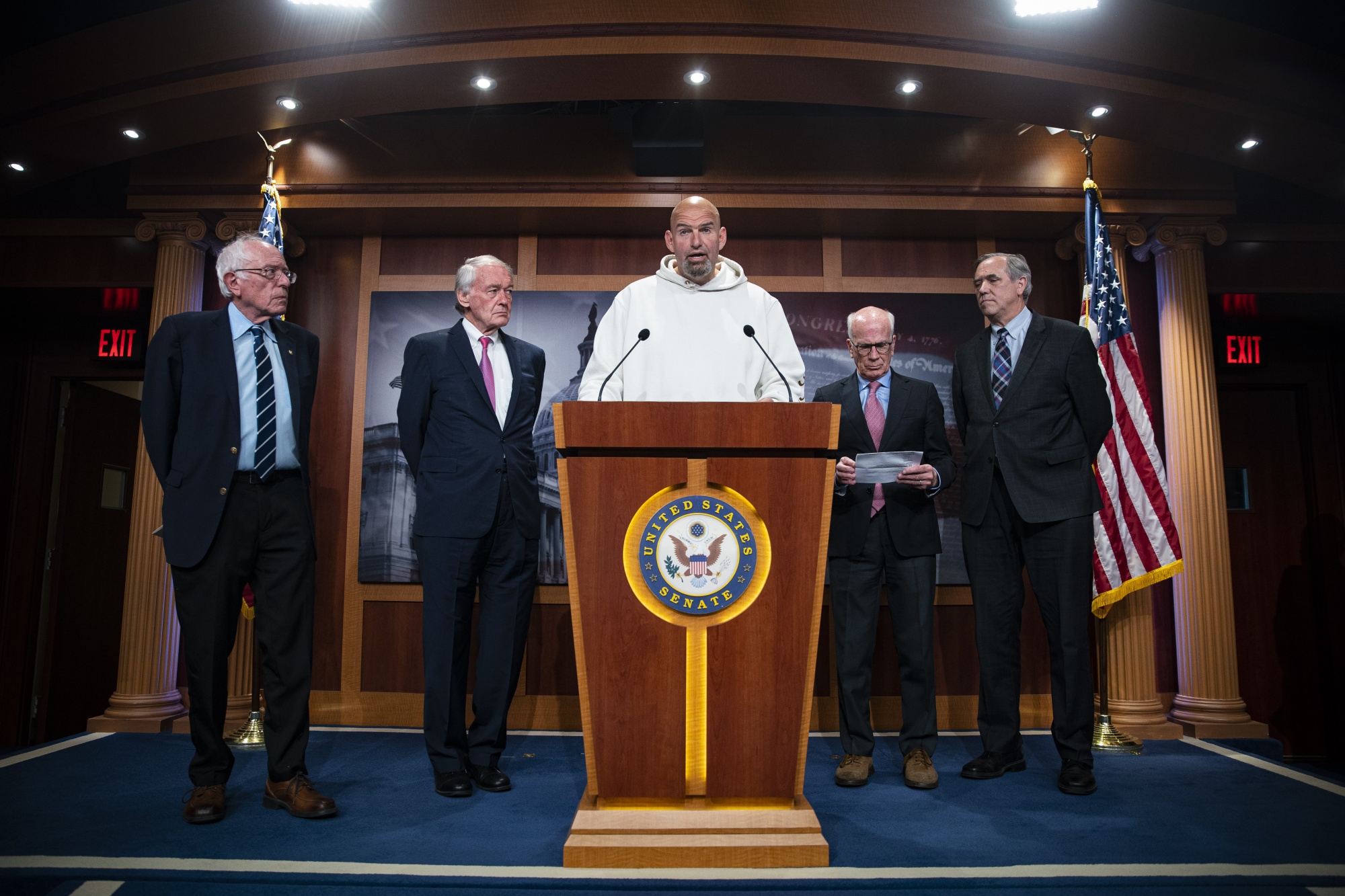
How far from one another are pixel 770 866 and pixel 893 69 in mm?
3174

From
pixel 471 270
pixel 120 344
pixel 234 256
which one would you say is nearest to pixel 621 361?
pixel 471 270

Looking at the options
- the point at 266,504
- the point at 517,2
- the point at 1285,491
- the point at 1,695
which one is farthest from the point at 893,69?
the point at 1,695

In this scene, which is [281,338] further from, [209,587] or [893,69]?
[893,69]

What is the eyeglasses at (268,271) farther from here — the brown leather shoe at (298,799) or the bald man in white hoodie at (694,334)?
the brown leather shoe at (298,799)

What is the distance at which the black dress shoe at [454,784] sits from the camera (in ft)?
9.05

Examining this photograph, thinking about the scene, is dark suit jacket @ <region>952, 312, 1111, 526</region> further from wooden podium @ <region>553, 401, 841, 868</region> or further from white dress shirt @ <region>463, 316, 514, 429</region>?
white dress shirt @ <region>463, 316, 514, 429</region>

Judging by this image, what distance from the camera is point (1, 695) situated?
5590 millimetres

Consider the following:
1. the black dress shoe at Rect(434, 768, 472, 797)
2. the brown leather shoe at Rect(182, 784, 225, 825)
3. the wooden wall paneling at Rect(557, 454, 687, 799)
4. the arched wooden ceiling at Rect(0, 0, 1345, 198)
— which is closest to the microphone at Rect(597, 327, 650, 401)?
the wooden wall paneling at Rect(557, 454, 687, 799)

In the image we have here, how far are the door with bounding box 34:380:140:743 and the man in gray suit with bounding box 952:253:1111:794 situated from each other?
5.89 m

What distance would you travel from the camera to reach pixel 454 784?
277 centimetres

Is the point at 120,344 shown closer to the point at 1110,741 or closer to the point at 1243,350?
the point at 1110,741

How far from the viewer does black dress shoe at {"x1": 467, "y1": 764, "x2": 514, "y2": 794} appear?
2.84 meters

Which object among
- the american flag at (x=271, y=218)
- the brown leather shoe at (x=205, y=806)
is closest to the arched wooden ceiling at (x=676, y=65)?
the american flag at (x=271, y=218)

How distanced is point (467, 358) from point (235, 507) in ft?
3.03
